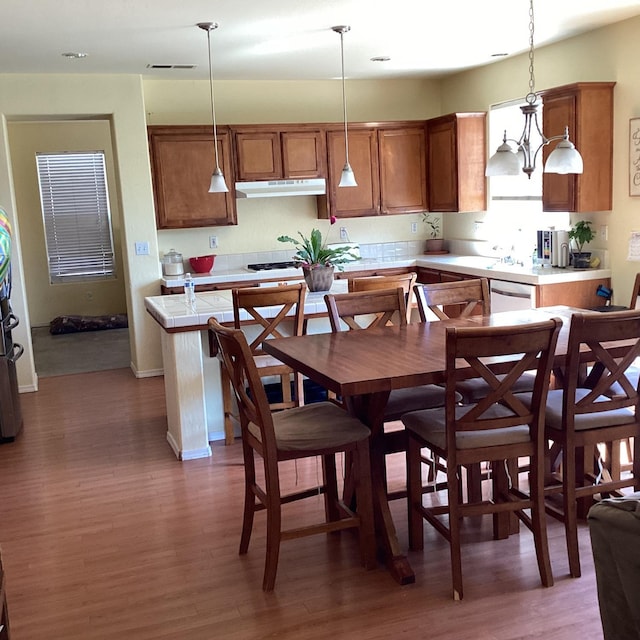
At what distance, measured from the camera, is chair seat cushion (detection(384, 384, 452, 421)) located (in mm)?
3359

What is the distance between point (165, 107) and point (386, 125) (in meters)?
2.05

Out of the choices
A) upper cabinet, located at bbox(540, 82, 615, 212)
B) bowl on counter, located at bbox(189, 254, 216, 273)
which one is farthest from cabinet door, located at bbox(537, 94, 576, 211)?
bowl on counter, located at bbox(189, 254, 216, 273)

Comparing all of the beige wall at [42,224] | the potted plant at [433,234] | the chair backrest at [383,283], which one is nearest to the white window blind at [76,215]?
the beige wall at [42,224]

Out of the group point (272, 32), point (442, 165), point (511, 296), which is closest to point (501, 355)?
point (511, 296)

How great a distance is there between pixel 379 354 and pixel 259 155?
406 centimetres

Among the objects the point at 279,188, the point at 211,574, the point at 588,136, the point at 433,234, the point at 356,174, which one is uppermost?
the point at 588,136

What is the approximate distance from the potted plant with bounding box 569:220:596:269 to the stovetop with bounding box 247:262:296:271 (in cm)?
254

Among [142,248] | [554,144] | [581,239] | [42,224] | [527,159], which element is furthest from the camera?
[42,224]

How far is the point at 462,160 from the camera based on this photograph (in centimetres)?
679

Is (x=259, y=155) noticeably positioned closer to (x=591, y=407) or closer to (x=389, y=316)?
(x=389, y=316)

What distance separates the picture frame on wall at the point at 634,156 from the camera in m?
5.12

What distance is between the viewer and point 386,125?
709 centimetres

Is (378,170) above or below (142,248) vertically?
above

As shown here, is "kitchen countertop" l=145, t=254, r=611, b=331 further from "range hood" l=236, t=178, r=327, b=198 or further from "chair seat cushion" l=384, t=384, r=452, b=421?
"chair seat cushion" l=384, t=384, r=452, b=421
